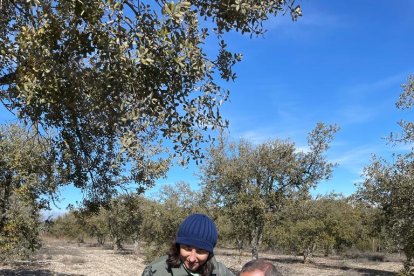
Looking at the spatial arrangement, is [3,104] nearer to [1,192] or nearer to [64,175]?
[64,175]

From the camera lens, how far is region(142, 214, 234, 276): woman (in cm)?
300

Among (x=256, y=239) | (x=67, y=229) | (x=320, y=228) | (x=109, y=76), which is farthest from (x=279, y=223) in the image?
(x=67, y=229)

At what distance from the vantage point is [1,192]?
20.2 m

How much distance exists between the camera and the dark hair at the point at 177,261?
120 inches

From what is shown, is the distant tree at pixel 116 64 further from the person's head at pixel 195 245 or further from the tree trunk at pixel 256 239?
the tree trunk at pixel 256 239

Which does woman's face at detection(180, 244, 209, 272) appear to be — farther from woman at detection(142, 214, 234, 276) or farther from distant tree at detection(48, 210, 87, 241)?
distant tree at detection(48, 210, 87, 241)

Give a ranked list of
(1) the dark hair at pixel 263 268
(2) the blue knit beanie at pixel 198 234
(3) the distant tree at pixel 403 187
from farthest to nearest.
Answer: (3) the distant tree at pixel 403 187
(2) the blue knit beanie at pixel 198 234
(1) the dark hair at pixel 263 268

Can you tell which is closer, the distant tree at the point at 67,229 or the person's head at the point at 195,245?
the person's head at the point at 195,245

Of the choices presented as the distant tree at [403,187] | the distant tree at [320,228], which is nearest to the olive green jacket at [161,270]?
the distant tree at [403,187]

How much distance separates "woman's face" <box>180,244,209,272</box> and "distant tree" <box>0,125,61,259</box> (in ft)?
53.1

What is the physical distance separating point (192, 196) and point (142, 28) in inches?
1269


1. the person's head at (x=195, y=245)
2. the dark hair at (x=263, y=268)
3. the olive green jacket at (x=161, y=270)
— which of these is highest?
the person's head at (x=195, y=245)

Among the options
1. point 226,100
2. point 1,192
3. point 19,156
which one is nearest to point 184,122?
point 226,100

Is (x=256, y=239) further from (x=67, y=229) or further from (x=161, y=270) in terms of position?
(x=67, y=229)
